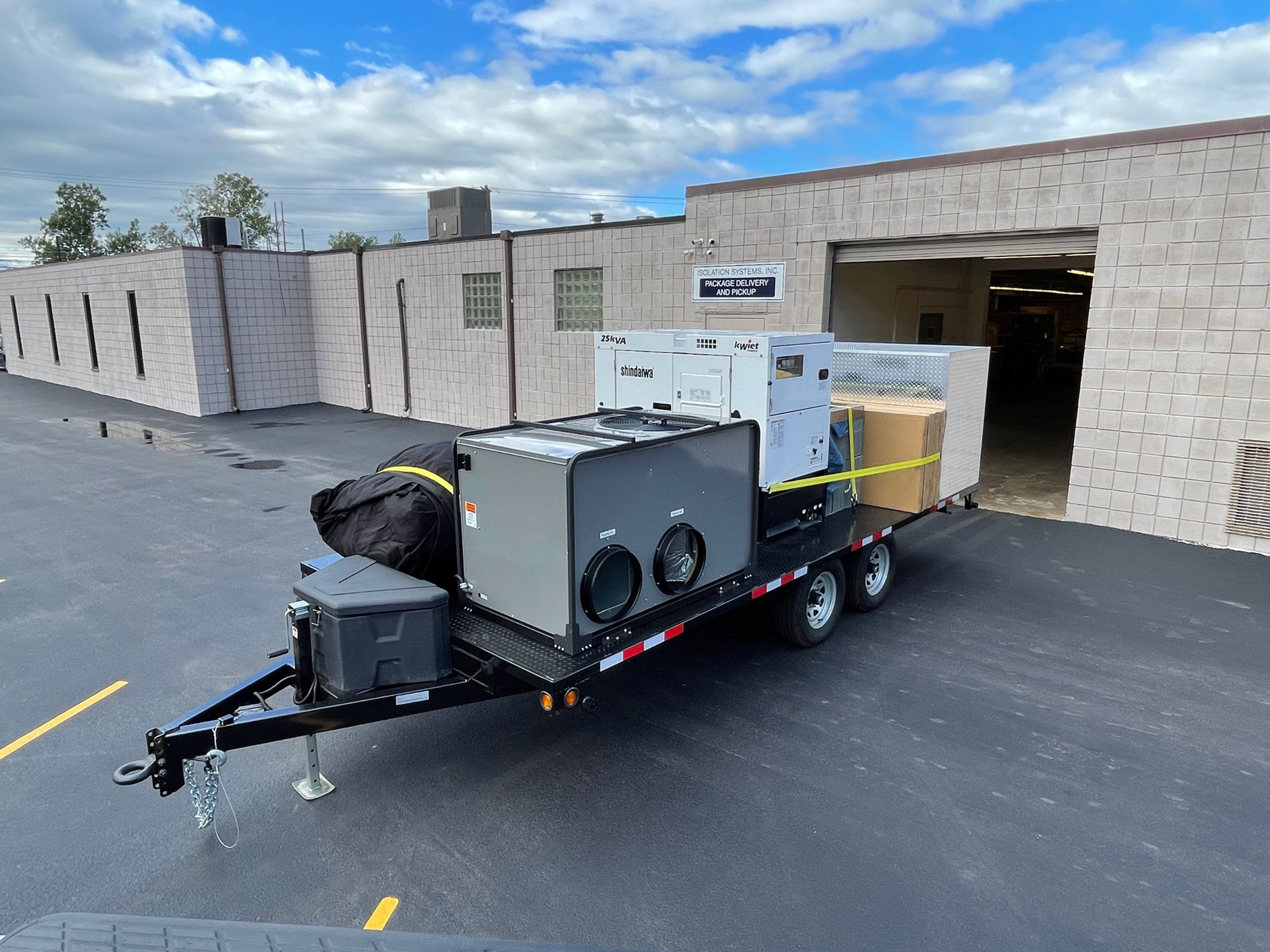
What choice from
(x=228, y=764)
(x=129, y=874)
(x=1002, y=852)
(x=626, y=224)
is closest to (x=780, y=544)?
(x=1002, y=852)

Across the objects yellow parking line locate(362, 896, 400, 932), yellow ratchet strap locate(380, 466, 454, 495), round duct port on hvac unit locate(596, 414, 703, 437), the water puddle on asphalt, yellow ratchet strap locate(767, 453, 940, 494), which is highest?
round duct port on hvac unit locate(596, 414, 703, 437)

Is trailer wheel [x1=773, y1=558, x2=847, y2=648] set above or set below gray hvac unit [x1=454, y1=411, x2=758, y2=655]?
below

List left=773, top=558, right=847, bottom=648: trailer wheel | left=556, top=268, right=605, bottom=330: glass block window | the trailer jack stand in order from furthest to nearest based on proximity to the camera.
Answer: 1. left=556, top=268, right=605, bottom=330: glass block window
2. left=773, top=558, right=847, bottom=648: trailer wheel
3. the trailer jack stand

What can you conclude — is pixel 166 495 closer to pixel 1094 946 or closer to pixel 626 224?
pixel 626 224

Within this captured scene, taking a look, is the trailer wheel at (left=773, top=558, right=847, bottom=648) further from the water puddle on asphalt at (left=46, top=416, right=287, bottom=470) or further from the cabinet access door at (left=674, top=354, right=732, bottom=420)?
the water puddle on asphalt at (left=46, top=416, right=287, bottom=470)

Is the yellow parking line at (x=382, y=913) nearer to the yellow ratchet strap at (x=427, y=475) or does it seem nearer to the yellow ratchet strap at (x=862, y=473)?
the yellow ratchet strap at (x=427, y=475)

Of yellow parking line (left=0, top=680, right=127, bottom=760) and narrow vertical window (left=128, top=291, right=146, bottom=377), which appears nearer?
yellow parking line (left=0, top=680, right=127, bottom=760)

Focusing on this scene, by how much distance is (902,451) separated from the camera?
21.0ft

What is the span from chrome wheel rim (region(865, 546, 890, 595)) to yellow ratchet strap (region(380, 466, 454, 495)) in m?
3.52

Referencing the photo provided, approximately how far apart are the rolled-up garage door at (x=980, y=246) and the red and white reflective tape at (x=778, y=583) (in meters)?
5.98

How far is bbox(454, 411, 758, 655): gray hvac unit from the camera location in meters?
3.81

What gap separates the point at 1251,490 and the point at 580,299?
9718 mm

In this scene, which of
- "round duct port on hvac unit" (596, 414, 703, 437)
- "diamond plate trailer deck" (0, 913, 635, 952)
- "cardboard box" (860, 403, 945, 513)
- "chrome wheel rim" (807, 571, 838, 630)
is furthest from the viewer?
"cardboard box" (860, 403, 945, 513)

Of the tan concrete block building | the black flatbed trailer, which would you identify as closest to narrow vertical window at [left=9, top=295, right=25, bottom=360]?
the tan concrete block building
